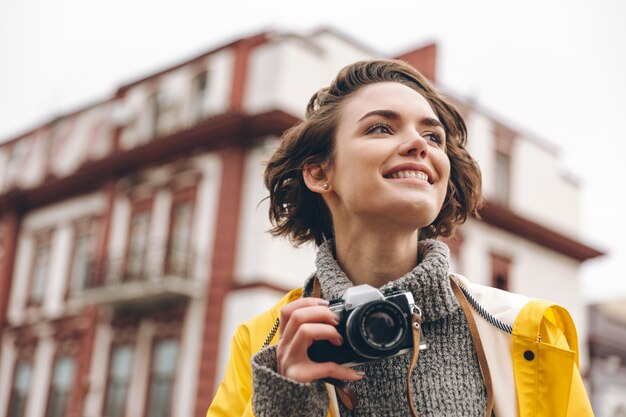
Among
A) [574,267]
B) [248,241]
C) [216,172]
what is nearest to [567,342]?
[248,241]

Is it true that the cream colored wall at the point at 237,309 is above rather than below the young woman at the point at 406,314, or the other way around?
above

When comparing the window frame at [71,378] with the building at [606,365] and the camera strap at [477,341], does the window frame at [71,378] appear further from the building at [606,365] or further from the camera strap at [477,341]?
the camera strap at [477,341]

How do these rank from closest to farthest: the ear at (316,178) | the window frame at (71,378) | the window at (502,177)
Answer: the ear at (316,178)
the window frame at (71,378)
the window at (502,177)

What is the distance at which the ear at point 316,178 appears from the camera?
2699mm

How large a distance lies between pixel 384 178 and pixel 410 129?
19 centimetres

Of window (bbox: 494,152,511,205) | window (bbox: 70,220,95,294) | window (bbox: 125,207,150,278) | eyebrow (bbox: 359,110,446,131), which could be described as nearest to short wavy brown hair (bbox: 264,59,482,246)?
eyebrow (bbox: 359,110,446,131)

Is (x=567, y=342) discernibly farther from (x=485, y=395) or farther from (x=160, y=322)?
(x=160, y=322)

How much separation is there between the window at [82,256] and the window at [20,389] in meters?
2.72

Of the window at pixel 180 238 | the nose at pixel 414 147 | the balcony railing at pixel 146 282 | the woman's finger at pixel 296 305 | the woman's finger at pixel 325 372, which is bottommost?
the woman's finger at pixel 325 372

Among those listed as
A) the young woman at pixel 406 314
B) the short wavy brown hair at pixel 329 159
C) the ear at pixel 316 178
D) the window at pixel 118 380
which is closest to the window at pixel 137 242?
the window at pixel 118 380

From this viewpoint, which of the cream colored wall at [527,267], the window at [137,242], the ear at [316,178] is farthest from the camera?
the cream colored wall at [527,267]

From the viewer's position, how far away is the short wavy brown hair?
2738 millimetres

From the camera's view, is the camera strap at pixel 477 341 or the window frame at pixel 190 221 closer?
the camera strap at pixel 477 341

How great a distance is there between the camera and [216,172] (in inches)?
709
